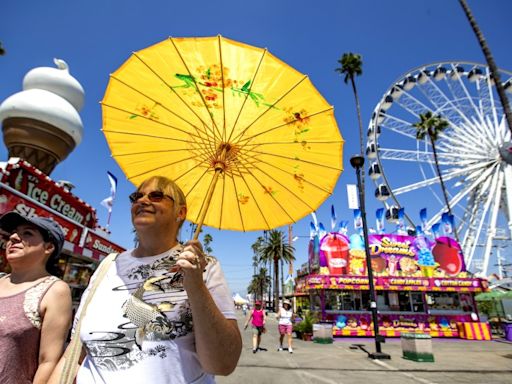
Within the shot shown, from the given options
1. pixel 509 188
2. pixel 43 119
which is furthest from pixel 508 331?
pixel 43 119

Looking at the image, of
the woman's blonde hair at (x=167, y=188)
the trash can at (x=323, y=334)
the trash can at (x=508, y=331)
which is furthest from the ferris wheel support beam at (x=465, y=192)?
the woman's blonde hair at (x=167, y=188)

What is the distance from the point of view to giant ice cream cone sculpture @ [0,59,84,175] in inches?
380

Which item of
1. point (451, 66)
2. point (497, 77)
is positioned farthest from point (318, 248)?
point (451, 66)

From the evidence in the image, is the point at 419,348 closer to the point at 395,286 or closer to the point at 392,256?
the point at 395,286

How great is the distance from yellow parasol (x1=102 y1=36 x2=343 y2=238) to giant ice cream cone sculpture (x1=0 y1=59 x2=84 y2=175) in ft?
31.0

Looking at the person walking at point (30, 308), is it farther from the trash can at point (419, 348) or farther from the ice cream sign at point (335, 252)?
the ice cream sign at point (335, 252)

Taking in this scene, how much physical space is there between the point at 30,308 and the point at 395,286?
19553 millimetres

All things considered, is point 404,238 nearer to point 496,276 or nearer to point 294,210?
point 294,210

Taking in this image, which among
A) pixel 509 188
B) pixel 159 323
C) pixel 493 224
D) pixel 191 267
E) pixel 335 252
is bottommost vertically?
pixel 159 323

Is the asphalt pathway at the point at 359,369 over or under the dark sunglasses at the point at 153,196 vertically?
under

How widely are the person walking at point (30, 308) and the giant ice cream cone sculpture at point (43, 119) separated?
381 inches

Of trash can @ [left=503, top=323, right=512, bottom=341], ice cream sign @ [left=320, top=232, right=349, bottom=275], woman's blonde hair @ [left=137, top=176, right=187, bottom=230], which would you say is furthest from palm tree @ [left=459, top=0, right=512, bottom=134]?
trash can @ [left=503, top=323, right=512, bottom=341]

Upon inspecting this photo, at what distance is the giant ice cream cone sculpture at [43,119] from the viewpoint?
966cm

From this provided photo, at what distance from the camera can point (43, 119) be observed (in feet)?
32.2
